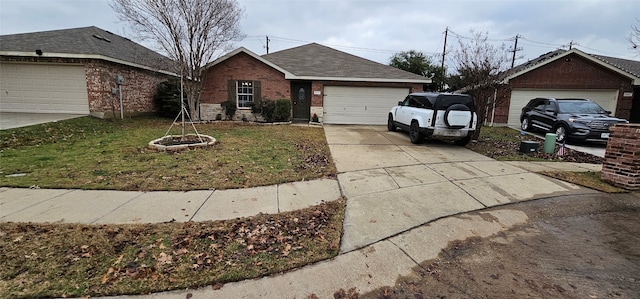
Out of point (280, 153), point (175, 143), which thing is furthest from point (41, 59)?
point (280, 153)

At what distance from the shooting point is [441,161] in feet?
24.5

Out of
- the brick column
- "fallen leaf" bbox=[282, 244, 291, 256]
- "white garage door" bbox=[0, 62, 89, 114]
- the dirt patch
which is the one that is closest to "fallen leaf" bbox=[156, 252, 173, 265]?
"fallen leaf" bbox=[282, 244, 291, 256]

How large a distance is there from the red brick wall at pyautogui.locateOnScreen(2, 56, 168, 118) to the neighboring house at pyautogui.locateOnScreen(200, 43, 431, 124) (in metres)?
3.43

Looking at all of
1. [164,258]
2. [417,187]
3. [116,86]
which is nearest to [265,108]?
[116,86]

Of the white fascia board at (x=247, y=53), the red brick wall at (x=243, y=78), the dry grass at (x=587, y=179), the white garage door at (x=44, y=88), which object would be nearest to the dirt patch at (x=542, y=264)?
the dry grass at (x=587, y=179)

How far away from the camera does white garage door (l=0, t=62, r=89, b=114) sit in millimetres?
12875

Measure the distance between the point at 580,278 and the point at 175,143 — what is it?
8577 millimetres

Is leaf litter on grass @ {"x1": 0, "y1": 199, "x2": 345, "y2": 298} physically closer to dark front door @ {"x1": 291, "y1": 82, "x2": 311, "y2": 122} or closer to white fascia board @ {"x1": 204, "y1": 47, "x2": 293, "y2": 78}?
white fascia board @ {"x1": 204, "y1": 47, "x2": 293, "y2": 78}

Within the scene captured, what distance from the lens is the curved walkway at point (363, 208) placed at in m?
2.83

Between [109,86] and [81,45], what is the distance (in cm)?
203

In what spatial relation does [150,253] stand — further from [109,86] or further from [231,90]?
[109,86]

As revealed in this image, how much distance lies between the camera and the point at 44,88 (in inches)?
514

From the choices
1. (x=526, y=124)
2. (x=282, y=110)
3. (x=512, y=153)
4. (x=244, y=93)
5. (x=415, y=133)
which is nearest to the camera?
(x=512, y=153)

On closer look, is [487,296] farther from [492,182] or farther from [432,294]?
[492,182]
